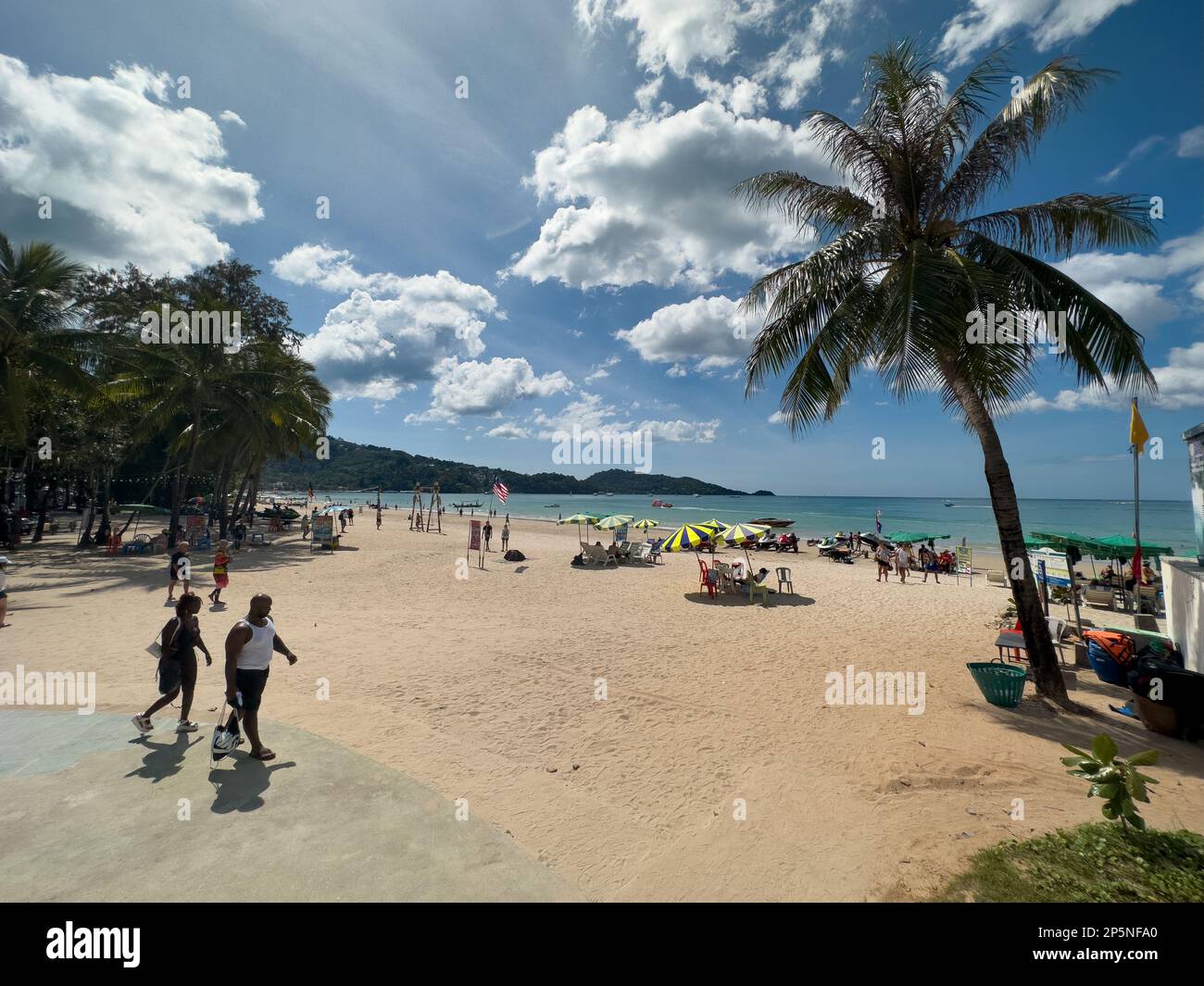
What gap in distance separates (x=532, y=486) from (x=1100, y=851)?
192466 millimetres

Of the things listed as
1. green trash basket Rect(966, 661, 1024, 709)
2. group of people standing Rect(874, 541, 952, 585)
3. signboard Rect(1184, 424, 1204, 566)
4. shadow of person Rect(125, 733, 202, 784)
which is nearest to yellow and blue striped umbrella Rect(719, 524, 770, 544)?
group of people standing Rect(874, 541, 952, 585)

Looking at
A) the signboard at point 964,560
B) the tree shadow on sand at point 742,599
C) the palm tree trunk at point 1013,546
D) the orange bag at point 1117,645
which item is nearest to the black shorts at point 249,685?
the palm tree trunk at point 1013,546

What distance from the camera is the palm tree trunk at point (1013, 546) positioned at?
715cm

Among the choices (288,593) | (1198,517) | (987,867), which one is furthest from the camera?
(288,593)

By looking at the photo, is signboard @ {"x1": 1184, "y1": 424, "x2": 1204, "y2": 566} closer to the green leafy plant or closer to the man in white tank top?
the green leafy plant

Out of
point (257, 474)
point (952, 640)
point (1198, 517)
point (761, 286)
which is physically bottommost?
point (952, 640)

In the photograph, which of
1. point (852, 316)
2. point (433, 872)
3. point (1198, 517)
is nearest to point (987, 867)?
point (433, 872)

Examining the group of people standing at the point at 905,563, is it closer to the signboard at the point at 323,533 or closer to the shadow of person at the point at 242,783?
the shadow of person at the point at 242,783

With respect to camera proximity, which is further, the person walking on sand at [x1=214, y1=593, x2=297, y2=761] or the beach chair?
the beach chair

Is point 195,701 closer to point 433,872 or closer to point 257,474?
point 433,872

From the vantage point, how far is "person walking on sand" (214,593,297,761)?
4520 millimetres

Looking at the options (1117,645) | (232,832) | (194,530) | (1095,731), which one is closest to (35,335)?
(194,530)

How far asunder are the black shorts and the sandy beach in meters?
0.80

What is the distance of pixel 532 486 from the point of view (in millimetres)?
193625
